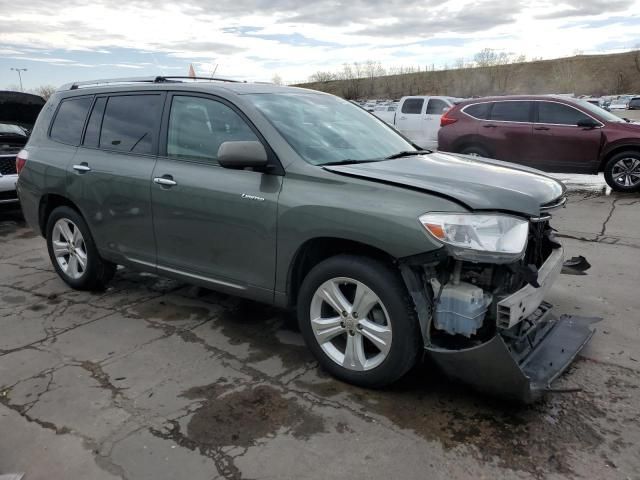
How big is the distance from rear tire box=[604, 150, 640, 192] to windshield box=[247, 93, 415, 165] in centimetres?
719

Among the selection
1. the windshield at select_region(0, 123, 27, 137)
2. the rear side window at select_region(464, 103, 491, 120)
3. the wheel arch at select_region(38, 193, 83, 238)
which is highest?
the rear side window at select_region(464, 103, 491, 120)

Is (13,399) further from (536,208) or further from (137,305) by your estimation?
(536,208)

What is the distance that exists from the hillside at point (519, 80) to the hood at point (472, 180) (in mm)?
95330

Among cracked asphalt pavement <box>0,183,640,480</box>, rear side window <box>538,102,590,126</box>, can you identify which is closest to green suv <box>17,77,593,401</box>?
cracked asphalt pavement <box>0,183,640,480</box>

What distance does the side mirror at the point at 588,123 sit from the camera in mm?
9984

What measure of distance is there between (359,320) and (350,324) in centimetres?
7

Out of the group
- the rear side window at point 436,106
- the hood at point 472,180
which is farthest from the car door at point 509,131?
the hood at point 472,180

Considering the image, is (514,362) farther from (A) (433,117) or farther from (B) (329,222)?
(A) (433,117)

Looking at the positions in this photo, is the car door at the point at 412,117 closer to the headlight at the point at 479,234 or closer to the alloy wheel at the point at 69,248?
the alloy wheel at the point at 69,248

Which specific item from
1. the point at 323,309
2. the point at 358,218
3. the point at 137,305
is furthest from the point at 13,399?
the point at 358,218

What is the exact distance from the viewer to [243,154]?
130 inches

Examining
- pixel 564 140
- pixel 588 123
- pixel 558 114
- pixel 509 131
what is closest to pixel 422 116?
pixel 509 131

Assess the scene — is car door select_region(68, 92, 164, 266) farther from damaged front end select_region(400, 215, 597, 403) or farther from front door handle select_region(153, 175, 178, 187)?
damaged front end select_region(400, 215, 597, 403)

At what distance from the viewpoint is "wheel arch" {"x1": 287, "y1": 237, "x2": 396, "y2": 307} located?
3119mm
